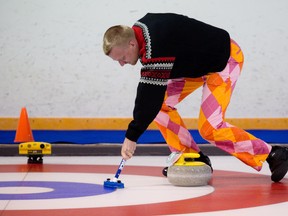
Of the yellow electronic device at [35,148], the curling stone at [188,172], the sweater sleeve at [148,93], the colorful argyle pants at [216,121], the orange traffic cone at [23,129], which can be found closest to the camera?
the sweater sleeve at [148,93]

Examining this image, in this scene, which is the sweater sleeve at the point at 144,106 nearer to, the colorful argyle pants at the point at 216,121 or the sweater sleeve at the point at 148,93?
the sweater sleeve at the point at 148,93

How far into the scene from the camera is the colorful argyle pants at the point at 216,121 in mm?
3559

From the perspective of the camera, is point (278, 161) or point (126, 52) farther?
point (278, 161)

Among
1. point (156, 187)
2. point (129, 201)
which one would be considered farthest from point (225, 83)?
point (129, 201)

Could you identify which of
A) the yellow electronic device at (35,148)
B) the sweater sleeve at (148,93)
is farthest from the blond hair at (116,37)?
the yellow electronic device at (35,148)

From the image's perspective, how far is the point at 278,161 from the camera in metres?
3.58

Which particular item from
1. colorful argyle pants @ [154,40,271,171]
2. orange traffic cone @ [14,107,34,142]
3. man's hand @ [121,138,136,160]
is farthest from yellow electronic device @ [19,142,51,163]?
man's hand @ [121,138,136,160]

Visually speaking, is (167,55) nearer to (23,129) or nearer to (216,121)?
(216,121)

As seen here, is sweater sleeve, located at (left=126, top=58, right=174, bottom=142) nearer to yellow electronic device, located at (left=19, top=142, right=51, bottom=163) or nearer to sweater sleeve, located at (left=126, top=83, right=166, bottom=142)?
sweater sleeve, located at (left=126, top=83, right=166, bottom=142)

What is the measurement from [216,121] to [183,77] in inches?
12.6

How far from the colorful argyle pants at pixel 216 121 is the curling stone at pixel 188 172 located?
179 millimetres

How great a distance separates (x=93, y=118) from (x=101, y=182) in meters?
2.89

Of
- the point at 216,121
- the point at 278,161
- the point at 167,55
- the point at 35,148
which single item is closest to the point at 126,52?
the point at 167,55

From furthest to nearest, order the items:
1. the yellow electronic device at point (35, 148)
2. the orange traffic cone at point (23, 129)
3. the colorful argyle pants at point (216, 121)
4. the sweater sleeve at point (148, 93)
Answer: the orange traffic cone at point (23, 129) → the yellow electronic device at point (35, 148) → the colorful argyle pants at point (216, 121) → the sweater sleeve at point (148, 93)
